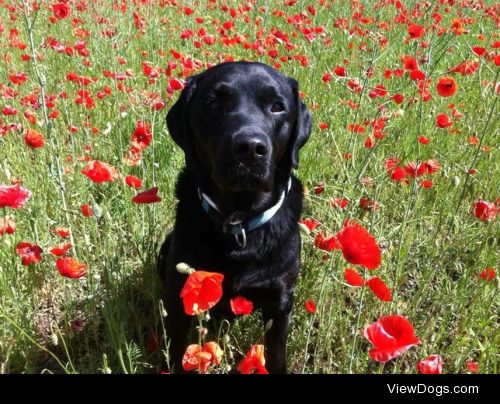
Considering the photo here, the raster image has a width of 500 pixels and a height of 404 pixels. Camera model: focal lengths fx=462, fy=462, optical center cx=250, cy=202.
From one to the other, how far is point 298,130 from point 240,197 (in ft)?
1.32

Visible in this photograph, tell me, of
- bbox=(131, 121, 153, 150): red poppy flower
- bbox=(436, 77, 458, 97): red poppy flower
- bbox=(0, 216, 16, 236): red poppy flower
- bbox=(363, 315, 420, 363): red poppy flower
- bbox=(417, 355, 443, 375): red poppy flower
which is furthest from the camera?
bbox=(131, 121, 153, 150): red poppy flower

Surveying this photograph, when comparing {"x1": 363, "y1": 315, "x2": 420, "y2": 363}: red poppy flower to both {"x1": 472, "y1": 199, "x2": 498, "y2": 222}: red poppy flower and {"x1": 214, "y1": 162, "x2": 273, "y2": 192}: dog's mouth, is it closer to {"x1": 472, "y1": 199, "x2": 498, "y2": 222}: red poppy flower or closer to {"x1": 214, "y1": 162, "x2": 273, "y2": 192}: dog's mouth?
{"x1": 472, "y1": 199, "x2": 498, "y2": 222}: red poppy flower

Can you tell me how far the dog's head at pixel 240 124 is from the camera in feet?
5.71

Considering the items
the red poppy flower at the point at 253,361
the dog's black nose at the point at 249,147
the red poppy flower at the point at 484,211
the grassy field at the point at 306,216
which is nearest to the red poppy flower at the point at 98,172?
the grassy field at the point at 306,216

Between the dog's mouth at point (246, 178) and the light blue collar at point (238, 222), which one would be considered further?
the light blue collar at point (238, 222)

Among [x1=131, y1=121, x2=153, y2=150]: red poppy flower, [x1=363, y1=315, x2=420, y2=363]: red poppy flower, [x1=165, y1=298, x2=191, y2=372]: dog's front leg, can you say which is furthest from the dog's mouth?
[x1=363, y1=315, x2=420, y2=363]: red poppy flower

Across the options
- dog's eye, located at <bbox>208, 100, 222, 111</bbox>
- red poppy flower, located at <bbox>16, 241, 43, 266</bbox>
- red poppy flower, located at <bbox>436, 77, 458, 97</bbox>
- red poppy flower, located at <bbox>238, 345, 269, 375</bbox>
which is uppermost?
red poppy flower, located at <bbox>436, 77, 458, 97</bbox>

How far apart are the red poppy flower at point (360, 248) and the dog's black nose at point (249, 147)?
73cm

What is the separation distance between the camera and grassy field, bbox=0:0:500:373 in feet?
5.62

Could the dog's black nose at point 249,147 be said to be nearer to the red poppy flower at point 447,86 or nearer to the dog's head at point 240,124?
the dog's head at point 240,124

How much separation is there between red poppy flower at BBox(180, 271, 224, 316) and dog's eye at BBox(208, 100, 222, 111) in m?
1.14

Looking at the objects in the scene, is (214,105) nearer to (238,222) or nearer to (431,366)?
(238,222)
